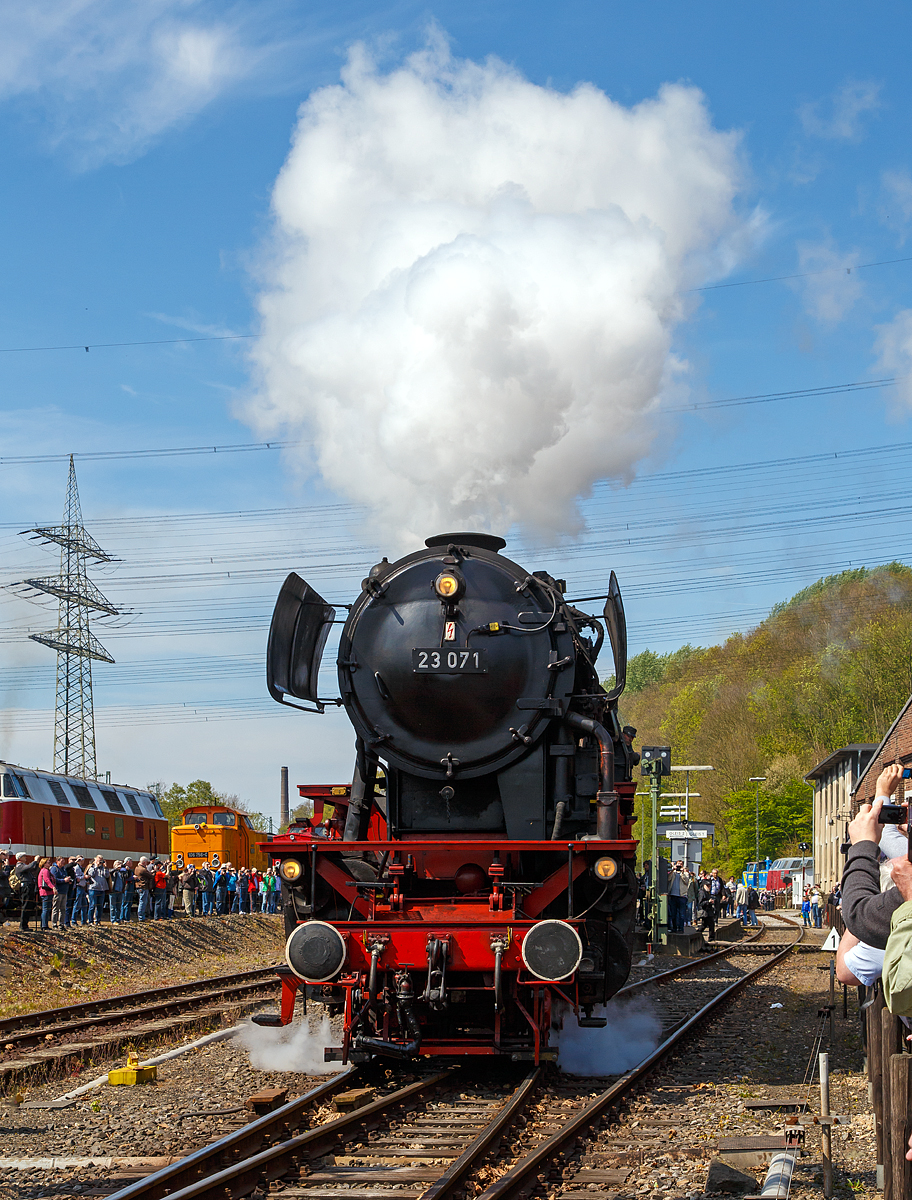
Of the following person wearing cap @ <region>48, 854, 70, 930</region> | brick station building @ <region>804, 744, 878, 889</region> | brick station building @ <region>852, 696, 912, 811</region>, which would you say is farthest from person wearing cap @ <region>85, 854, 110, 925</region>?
brick station building @ <region>804, 744, 878, 889</region>

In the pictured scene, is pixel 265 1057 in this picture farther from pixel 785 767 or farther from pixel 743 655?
pixel 743 655

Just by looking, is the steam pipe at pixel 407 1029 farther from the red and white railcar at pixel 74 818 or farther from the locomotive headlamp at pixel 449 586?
the red and white railcar at pixel 74 818

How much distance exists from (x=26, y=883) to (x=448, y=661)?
44.1 feet

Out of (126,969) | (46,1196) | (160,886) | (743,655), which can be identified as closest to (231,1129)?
(46,1196)

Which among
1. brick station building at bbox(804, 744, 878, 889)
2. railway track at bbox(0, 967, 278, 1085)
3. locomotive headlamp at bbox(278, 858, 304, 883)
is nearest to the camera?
locomotive headlamp at bbox(278, 858, 304, 883)

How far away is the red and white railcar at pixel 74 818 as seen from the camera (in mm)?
25422

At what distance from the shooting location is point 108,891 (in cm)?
2086

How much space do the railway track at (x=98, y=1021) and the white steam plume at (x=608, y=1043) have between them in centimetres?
392

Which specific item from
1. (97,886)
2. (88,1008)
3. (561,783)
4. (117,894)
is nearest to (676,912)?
(117,894)

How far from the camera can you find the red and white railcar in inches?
1001

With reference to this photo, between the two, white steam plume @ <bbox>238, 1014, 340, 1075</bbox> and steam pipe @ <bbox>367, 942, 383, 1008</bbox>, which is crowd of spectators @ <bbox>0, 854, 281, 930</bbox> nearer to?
white steam plume @ <bbox>238, 1014, 340, 1075</bbox>

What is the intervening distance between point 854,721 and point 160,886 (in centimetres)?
3897

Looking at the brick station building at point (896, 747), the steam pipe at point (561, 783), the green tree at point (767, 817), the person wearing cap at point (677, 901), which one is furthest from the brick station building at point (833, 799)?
the steam pipe at point (561, 783)

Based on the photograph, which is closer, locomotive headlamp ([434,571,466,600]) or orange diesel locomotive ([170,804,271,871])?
locomotive headlamp ([434,571,466,600])
